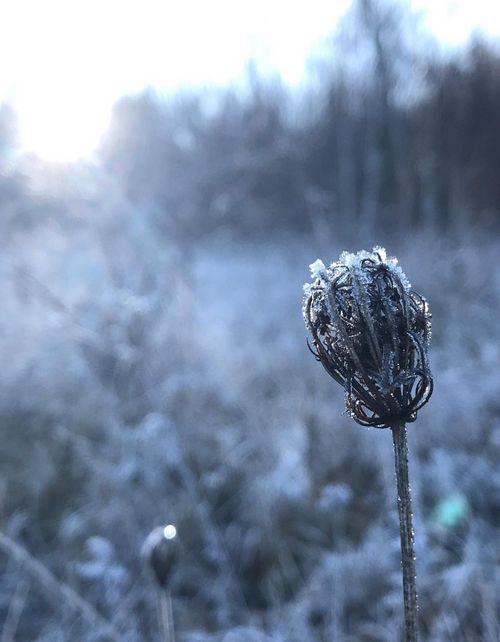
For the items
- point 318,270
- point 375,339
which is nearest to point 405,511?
point 375,339

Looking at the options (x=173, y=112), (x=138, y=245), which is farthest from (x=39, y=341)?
(x=173, y=112)

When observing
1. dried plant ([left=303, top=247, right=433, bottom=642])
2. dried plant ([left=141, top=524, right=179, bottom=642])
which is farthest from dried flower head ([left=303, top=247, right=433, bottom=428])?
dried plant ([left=141, top=524, right=179, bottom=642])

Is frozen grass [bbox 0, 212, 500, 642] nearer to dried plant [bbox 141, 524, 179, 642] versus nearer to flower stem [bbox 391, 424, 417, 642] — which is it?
dried plant [bbox 141, 524, 179, 642]

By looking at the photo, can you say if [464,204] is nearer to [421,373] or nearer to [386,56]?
[386,56]

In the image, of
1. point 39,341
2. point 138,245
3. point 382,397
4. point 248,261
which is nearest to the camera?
point 382,397

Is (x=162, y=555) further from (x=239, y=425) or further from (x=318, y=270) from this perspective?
(x=239, y=425)

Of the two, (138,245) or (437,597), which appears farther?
(138,245)

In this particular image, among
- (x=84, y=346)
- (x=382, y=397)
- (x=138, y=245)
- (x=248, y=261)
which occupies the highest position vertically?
(x=248, y=261)

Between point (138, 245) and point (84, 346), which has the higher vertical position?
point (138, 245)
